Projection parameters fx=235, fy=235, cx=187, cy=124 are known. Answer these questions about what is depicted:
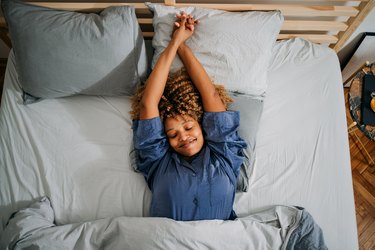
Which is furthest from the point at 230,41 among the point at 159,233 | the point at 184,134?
the point at 159,233

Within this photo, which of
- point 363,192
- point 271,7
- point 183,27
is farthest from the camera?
point 363,192

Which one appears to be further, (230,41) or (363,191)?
(363,191)

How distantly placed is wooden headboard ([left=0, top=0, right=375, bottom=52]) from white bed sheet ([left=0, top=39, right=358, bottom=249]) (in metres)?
0.26

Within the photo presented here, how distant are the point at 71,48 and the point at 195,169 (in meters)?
0.72

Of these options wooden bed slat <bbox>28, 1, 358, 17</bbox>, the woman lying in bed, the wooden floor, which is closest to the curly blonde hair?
the woman lying in bed

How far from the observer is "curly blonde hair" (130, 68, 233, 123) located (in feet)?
3.17

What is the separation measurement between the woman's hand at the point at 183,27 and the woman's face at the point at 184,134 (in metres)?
0.35

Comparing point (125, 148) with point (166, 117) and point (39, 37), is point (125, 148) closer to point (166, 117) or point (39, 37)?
point (166, 117)

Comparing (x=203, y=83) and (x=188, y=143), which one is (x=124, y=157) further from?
(x=203, y=83)

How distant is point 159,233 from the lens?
0.82 meters

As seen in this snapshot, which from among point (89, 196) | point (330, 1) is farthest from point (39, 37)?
point (330, 1)

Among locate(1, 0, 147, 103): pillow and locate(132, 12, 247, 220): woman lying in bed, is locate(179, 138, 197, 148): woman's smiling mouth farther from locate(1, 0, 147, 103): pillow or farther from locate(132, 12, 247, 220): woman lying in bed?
locate(1, 0, 147, 103): pillow

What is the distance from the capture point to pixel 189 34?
1067 mm

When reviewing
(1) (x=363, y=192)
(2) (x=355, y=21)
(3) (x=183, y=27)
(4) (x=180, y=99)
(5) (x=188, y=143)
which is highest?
(2) (x=355, y=21)
